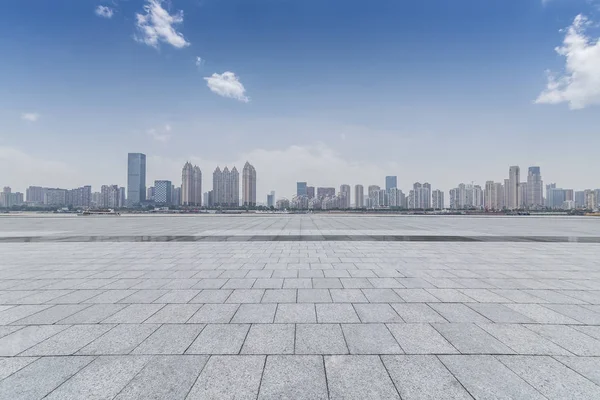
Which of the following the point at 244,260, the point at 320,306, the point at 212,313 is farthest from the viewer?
the point at 244,260

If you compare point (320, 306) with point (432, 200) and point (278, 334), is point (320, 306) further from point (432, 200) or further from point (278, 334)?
point (432, 200)

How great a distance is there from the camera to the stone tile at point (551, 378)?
130 inches

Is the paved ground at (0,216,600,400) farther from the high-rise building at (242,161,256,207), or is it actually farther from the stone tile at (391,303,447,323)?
the high-rise building at (242,161,256,207)

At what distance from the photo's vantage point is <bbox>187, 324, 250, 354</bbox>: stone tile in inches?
167

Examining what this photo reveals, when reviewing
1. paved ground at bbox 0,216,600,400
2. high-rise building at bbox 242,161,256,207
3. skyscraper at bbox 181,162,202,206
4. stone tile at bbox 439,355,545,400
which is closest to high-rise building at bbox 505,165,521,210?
high-rise building at bbox 242,161,256,207

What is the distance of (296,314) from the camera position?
5.61 metres

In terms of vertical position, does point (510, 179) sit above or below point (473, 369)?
above

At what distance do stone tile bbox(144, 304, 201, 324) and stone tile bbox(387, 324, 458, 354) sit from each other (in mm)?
3654

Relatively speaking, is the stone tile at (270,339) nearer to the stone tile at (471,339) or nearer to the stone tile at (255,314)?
the stone tile at (255,314)

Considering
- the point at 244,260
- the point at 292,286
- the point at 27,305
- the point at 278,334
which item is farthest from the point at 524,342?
the point at 27,305

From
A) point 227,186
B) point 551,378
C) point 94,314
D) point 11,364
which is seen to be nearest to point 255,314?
point 94,314

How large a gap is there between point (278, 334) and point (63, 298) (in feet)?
17.1

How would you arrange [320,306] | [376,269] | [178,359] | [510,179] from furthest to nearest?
[510,179]
[376,269]
[320,306]
[178,359]

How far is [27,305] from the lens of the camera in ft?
20.2
